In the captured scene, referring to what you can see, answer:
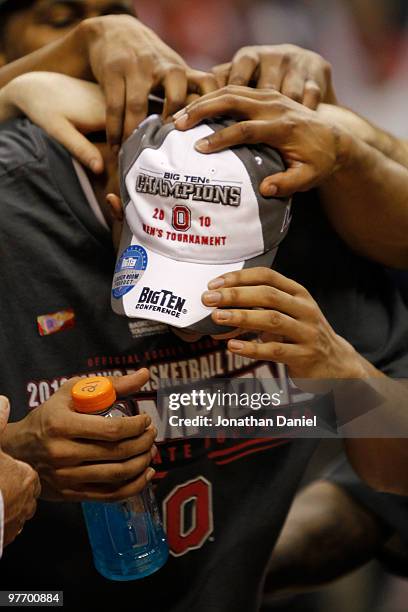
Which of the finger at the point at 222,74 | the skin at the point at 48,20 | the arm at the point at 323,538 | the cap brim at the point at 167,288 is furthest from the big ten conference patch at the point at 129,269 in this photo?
the arm at the point at 323,538

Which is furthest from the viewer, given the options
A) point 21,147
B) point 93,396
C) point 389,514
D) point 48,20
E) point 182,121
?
point 389,514

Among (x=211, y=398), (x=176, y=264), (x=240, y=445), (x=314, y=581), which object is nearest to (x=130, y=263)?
(x=176, y=264)

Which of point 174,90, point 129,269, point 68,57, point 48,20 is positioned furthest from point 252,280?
point 48,20

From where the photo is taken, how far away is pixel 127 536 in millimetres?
797

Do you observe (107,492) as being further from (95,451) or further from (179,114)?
(179,114)

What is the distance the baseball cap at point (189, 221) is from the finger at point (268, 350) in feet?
0.11

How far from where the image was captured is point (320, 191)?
87 centimetres

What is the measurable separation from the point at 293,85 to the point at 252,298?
29 centimetres

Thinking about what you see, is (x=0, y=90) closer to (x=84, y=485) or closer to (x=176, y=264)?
(x=176, y=264)

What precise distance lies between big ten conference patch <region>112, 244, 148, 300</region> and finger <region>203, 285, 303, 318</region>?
0.28ft

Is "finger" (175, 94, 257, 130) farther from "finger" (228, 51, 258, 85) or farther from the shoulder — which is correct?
the shoulder

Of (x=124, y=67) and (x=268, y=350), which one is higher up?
(x=124, y=67)

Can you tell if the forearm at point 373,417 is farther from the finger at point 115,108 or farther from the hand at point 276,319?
the finger at point 115,108

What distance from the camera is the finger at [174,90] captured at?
0.82m
